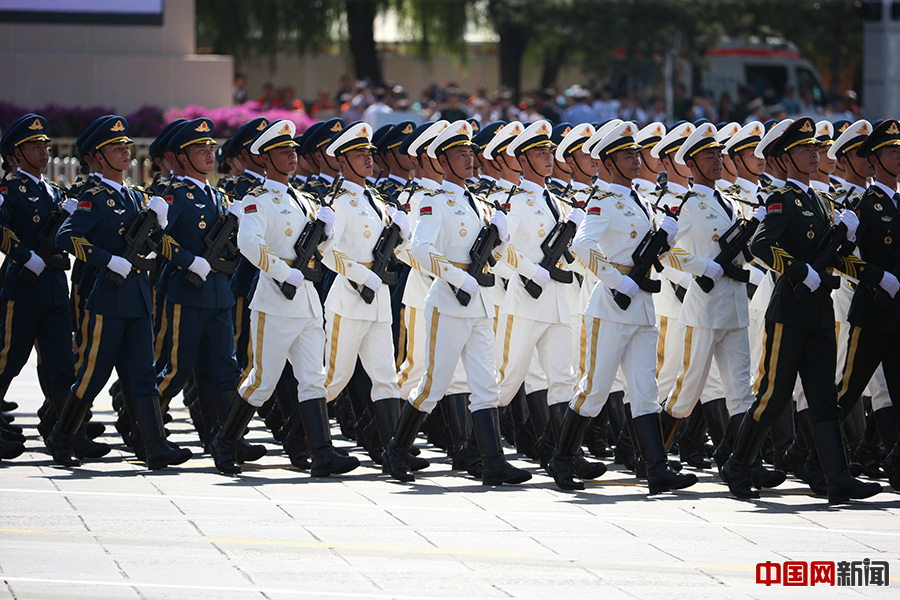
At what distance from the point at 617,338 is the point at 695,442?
150 cm

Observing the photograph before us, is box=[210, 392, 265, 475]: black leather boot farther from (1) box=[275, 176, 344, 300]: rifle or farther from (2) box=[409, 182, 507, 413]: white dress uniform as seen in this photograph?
(2) box=[409, 182, 507, 413]: white dress uniform

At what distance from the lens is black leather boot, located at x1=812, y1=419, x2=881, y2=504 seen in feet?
28.0

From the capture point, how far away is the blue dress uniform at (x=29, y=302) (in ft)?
32.8

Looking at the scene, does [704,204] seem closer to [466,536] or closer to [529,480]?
[529,480]

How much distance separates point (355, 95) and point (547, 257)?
54.8 ft

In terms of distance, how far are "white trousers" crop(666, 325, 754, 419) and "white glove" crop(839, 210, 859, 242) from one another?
34.9 inches

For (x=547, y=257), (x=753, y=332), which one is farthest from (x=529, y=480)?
(x=753, y=332)

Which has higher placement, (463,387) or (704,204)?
(704,204)

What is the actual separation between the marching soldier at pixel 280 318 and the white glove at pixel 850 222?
2969 millimetres

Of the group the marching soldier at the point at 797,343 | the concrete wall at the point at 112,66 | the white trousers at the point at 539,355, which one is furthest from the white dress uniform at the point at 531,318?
the concrete wall at the point at 112,66

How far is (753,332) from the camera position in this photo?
1061 cm

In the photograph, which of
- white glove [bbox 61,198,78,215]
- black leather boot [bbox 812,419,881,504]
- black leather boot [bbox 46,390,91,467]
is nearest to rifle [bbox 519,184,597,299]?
black leather boot [bbox 812,419,881,504]

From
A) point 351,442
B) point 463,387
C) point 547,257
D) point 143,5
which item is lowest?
point 351,442

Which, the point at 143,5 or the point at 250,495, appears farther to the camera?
the point at 143,5
